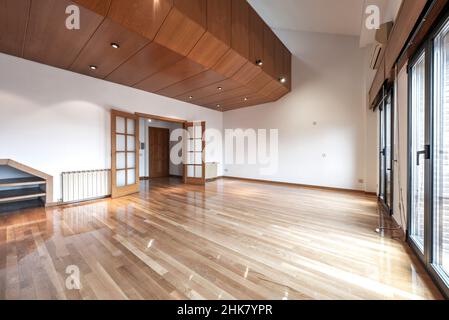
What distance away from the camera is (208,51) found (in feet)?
10.8

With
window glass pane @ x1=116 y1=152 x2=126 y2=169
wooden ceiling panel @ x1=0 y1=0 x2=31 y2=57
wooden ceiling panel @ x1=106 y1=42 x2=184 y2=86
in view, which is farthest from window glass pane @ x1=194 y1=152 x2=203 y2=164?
wooden ceiling panel @ x1=0 y1=0 x2=31 y2=57

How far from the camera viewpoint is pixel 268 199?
4348 mm

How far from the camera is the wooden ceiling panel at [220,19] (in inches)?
117

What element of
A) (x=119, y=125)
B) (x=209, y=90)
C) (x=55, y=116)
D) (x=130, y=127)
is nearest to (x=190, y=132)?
(x=209, y=90)

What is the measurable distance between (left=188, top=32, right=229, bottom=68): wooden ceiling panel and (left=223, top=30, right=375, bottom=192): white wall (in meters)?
3.38

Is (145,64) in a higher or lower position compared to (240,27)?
lower

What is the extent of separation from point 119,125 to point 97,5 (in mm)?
2886

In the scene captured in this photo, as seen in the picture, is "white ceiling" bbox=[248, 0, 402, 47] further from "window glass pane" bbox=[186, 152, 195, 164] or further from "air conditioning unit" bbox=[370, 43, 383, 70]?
"window glass pane" bbox=[186, 152, 195, 164]

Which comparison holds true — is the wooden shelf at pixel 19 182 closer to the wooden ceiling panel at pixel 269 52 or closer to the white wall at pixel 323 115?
the wooden ceiling panel at pixel 269 52

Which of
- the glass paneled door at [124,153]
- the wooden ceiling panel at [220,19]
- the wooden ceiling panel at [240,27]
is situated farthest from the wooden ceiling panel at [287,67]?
the glass paneled door at [124,153]

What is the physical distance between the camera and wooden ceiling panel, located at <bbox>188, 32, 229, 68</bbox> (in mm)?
3104

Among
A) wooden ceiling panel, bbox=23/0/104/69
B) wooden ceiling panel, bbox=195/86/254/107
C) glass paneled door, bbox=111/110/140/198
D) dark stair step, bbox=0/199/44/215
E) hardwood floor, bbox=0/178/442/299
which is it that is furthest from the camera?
wooden ceiling panel, bbox=195/86/254/107

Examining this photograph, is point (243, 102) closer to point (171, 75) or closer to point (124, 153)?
point (171, 75)

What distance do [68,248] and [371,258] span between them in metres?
3.29
